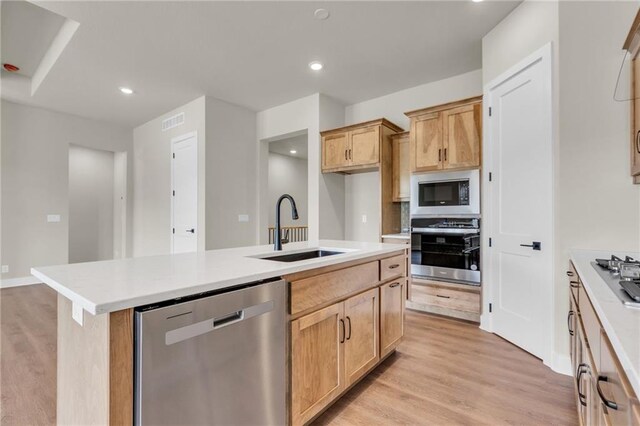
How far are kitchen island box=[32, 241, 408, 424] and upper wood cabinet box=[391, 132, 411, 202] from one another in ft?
6.12

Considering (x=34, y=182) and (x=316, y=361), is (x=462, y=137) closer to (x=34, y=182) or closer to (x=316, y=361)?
(x=316, y=361)

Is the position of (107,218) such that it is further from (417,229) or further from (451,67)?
(451,67)

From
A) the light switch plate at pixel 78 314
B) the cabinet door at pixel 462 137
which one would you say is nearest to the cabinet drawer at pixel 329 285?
the light switch plate at pixel 78 314

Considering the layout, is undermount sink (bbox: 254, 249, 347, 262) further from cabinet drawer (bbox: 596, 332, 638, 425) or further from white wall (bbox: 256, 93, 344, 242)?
white wall (bbox: 256, 93, 344, 242)

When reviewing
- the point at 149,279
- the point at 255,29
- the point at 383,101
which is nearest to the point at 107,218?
the point at 255,29

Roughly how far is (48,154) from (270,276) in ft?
20.4

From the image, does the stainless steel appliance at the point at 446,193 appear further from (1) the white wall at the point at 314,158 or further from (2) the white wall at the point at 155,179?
(2) the white wall at the point at 155,179

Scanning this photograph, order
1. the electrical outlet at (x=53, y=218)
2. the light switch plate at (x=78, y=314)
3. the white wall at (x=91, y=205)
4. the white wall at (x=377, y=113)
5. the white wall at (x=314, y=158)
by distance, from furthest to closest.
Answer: the white wall at (x=91, y=205), the electrical outlet at (x=53, y=218), the white wall at (x=314, y=158), the white wall at (x=377, y=113), the light switch plate at (x=78, y=314)

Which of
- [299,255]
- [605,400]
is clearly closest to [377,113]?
[299,255]

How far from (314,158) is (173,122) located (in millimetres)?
2686

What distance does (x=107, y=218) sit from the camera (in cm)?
696

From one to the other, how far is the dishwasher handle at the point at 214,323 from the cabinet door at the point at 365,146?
10.4 ft

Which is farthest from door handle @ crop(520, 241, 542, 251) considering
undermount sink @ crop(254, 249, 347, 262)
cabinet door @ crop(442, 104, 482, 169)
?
undermount sink @ crop(254, 249, 347, 262)

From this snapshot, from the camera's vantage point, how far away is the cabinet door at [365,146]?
4.13m
